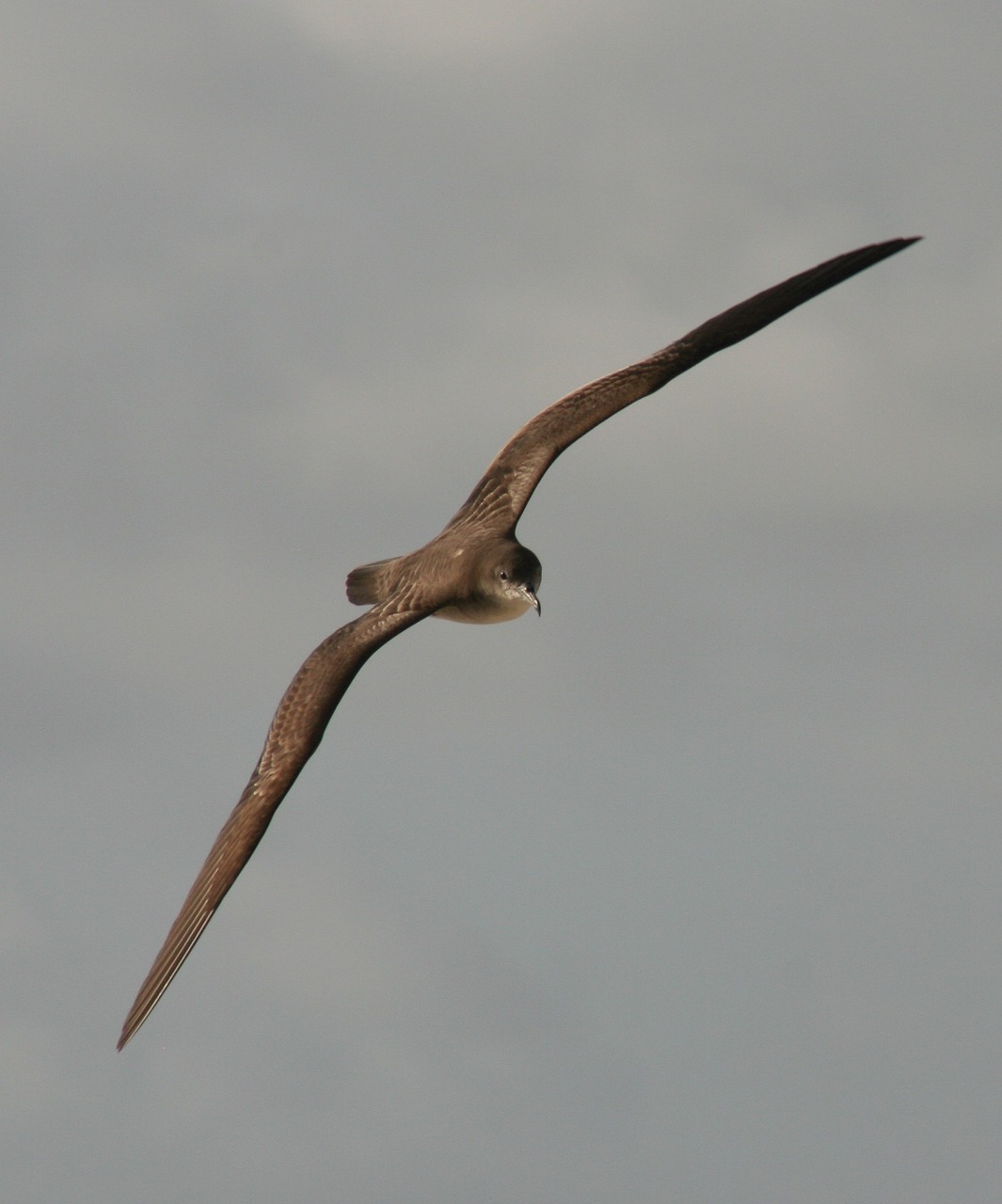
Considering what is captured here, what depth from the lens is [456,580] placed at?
19.8 meters

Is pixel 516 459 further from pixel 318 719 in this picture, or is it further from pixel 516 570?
pixel 318 719

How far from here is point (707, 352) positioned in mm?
22016

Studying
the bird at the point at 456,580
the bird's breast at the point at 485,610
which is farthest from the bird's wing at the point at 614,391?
the bird's breast at the point at 485,610

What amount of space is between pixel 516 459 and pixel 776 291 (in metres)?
3.37

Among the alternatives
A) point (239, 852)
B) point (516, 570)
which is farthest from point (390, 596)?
point (239, 852)

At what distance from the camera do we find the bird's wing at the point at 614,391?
21406mm

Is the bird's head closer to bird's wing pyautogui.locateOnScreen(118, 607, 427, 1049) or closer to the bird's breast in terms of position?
the bird's breast

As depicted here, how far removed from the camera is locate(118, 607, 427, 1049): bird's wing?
18.2 meters

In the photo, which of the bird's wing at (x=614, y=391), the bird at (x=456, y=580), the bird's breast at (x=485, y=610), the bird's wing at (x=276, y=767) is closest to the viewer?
the bird's wing at (x=276, y=767)

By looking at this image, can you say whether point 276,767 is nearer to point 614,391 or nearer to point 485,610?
point 485,610

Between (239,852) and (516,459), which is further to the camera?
(516,459)

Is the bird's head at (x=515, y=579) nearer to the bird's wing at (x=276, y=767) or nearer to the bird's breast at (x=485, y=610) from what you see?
the bird's breast at (x=485, y=610)

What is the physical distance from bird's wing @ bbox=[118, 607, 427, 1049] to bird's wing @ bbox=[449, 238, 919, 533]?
2613mm

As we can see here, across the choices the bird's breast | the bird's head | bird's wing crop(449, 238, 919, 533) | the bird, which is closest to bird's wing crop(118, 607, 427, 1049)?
the bird
